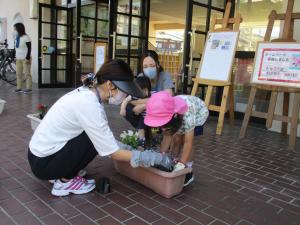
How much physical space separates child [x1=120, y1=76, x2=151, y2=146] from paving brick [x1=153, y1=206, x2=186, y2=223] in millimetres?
660

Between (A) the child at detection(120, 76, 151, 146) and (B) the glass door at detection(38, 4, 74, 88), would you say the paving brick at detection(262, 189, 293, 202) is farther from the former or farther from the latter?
(B) the glass door at detection(38, 4, 74, 88)

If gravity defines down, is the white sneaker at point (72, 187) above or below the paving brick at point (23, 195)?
above

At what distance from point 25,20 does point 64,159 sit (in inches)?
317

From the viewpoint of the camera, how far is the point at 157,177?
2260 millimetres

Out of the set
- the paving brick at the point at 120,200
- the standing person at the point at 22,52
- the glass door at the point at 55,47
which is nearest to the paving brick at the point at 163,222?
the paving brick at the point at 120,200

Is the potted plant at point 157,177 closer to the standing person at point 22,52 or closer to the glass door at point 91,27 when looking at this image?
the glass door at point 91,27

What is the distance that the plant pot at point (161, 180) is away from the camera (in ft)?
7.19

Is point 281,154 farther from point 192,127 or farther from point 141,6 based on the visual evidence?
point 141,6

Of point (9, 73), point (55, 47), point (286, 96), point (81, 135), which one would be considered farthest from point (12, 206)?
point (9, 73)

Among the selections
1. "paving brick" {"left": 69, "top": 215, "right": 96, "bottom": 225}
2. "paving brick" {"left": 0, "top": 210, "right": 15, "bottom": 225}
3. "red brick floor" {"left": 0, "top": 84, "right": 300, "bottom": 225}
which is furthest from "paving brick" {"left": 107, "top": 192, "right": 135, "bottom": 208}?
"paving brick" {"left": 0, "top": 210, "right": 15, "bottom": 225}

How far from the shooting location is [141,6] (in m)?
6.38

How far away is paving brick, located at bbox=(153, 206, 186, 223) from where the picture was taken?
2.00 m

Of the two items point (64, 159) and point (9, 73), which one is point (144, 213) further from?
point (9, 73)

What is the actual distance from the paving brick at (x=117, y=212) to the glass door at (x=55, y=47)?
6189 millimetres
